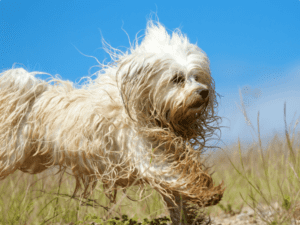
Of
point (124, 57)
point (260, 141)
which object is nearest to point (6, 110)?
point (124, 57)

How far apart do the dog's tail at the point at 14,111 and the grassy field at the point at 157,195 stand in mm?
288

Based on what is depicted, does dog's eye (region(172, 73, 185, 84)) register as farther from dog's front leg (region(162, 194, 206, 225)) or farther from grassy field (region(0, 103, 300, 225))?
dog's front leg (region(162, 194, 206, 225))

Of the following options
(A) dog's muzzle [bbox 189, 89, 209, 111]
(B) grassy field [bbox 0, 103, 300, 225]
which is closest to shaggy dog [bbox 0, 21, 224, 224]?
(A) dog's muzzle [bbox 189, 89, 209, 111]

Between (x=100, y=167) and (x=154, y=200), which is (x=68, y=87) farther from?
(x=154, y=200)

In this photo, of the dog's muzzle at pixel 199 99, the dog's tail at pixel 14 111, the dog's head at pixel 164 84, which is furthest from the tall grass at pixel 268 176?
the dog's tail at pixel 14 111

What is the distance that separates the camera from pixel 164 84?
290cm

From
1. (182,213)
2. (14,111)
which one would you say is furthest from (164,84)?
(14,111)

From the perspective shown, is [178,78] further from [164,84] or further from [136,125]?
[136,125]

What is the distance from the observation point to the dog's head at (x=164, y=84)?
282cm

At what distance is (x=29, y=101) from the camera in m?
3.67

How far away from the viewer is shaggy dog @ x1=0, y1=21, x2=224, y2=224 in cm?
281

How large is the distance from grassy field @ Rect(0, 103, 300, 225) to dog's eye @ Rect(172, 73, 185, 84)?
2.58ft

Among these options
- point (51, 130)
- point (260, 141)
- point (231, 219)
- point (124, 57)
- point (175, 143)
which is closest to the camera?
point (260, 141)

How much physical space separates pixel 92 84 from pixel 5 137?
1156 millimetres
